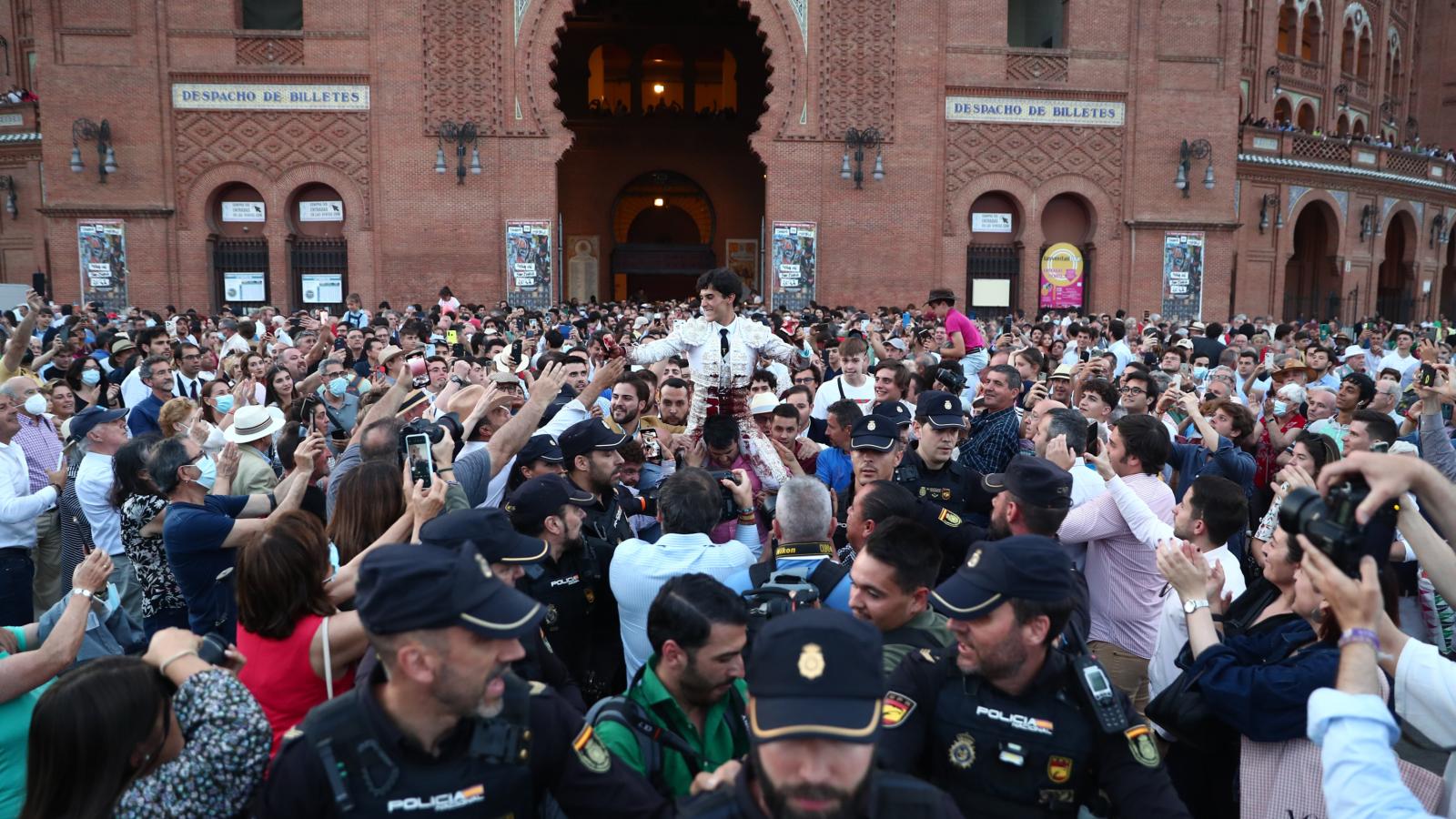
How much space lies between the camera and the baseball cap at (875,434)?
5.50 metres

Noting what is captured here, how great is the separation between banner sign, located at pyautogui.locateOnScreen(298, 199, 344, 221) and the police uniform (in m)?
22.6

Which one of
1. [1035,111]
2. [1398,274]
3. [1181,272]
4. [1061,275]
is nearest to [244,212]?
[1035,111]

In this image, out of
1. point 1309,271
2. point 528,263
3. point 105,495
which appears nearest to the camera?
A: point 105,495

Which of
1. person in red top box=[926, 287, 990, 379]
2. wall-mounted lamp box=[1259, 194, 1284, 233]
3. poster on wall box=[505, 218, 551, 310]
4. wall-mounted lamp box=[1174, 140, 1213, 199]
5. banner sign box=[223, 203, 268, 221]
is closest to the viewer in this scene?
Result: person in red top box=[926, 287, 990, 379]

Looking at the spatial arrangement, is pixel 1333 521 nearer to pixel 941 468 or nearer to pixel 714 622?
pixel 714 622

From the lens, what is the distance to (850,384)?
9.06m

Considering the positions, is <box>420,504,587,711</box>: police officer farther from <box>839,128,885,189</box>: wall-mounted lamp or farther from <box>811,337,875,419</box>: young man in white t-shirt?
<box>839,128,885,189</box>: wall-mounted lamp

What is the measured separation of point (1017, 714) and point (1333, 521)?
0.95 meters

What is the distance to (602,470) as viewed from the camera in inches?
212

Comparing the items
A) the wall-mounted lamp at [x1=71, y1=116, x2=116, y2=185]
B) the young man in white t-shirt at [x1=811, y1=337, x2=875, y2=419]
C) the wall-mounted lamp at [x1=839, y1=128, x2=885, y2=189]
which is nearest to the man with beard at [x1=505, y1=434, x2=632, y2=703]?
the young man in white t-shirt at [x1=811, y1=337, x2=875, y2=419]

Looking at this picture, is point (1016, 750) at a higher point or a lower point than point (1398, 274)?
lower

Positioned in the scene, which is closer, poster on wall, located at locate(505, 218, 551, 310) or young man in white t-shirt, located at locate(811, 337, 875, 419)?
young man in white t-shirt, located at locate(811, 337, 875, 419)

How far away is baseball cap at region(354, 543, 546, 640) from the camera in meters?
2.40

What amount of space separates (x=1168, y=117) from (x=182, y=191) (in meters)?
24.4
